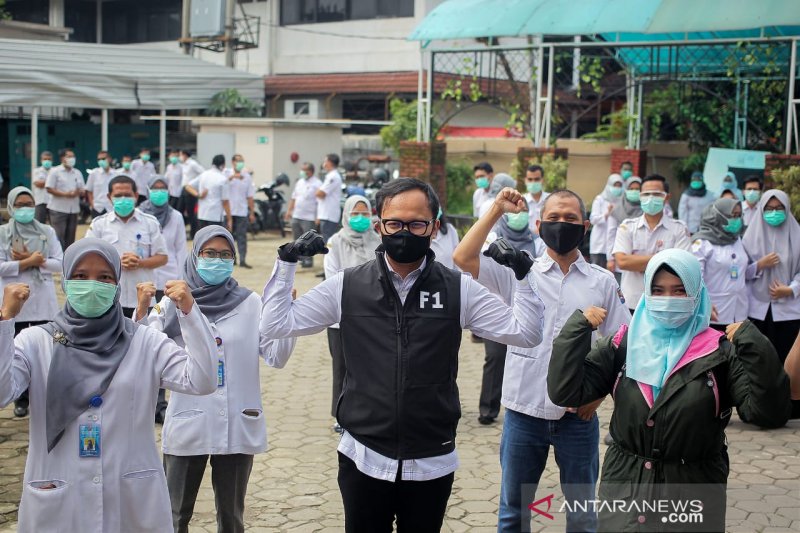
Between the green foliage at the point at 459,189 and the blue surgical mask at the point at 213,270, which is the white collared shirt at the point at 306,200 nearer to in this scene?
the green foliage at the point at 459,189

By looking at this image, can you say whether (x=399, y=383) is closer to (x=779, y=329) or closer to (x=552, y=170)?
(x=779, y=329)

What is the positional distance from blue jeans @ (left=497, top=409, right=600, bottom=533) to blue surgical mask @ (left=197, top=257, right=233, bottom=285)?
1610 millimetres

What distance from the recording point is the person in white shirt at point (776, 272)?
8352mm

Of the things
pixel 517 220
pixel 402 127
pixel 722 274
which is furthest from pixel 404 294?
pixel 402 127

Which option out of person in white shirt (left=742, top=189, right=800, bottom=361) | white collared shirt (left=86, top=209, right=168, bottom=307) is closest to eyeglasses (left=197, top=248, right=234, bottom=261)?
white collared shirt (left=86, top=209, right=168, bottom=307)

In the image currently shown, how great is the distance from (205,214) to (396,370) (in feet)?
43.2

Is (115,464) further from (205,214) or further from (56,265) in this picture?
(205,214)

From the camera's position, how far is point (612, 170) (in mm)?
19031

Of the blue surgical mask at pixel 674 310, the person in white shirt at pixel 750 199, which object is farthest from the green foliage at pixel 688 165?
the blue surgical mask at pixel 674 310

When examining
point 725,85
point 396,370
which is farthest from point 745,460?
point 725,85

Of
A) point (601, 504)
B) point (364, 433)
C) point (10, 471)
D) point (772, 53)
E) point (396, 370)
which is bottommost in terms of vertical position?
point (10, 471)

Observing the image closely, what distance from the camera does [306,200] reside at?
16953 mm

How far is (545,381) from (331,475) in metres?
2.52

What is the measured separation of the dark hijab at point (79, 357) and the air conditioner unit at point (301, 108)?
26443 mm
